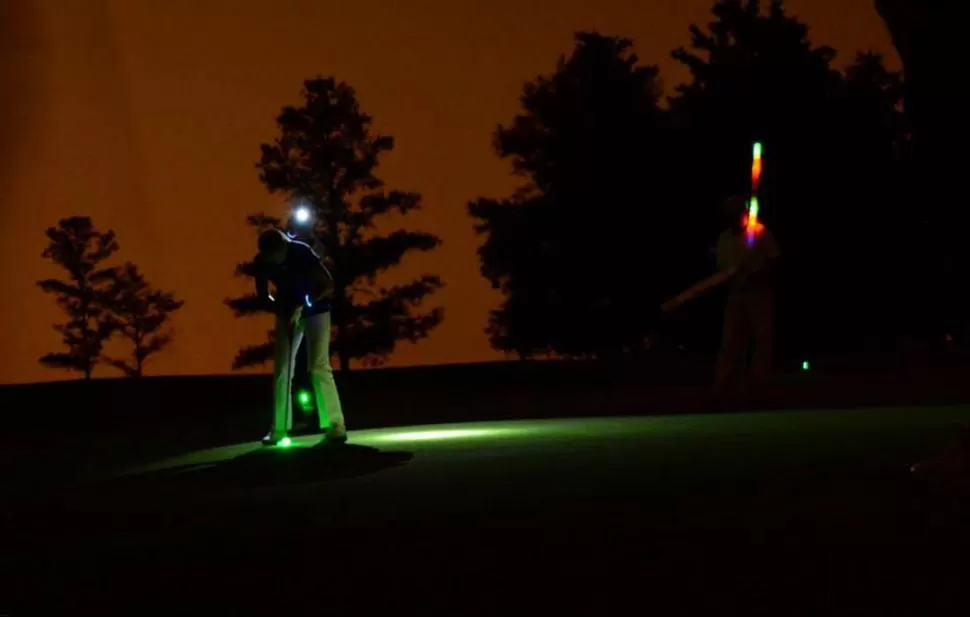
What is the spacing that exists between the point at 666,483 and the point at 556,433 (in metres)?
4.52

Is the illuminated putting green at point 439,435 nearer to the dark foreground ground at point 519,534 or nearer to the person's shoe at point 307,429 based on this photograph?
the person's shoe at point 307,429

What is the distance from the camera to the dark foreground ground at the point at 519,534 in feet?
20.9

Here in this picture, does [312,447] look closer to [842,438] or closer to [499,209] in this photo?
[842,438]

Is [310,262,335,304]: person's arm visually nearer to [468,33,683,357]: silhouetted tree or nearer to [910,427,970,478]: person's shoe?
[910,427,970,478]: person's shoe

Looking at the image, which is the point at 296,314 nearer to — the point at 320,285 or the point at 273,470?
the point at 320,285

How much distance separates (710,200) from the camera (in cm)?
4328

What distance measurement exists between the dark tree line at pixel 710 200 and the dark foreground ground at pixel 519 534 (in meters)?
29.3

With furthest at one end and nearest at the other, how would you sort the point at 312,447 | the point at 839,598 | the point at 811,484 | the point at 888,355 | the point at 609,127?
the point at 609,127
the point at 888,355
the point at 312,447
the point at 811,484
the point at 839,598

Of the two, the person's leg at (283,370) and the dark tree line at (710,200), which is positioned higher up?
the dark tree line at (710,200)

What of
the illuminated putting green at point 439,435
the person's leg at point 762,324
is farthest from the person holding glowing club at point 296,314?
the person's leg at point 762,324

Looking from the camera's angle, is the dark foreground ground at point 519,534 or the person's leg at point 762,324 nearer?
the dark foreground ground at point 519,534

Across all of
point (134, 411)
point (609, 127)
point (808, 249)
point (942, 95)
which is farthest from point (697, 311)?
point (942, 95)

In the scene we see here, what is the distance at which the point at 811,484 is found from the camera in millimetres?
9070

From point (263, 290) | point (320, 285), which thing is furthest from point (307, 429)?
point (320, 285)
